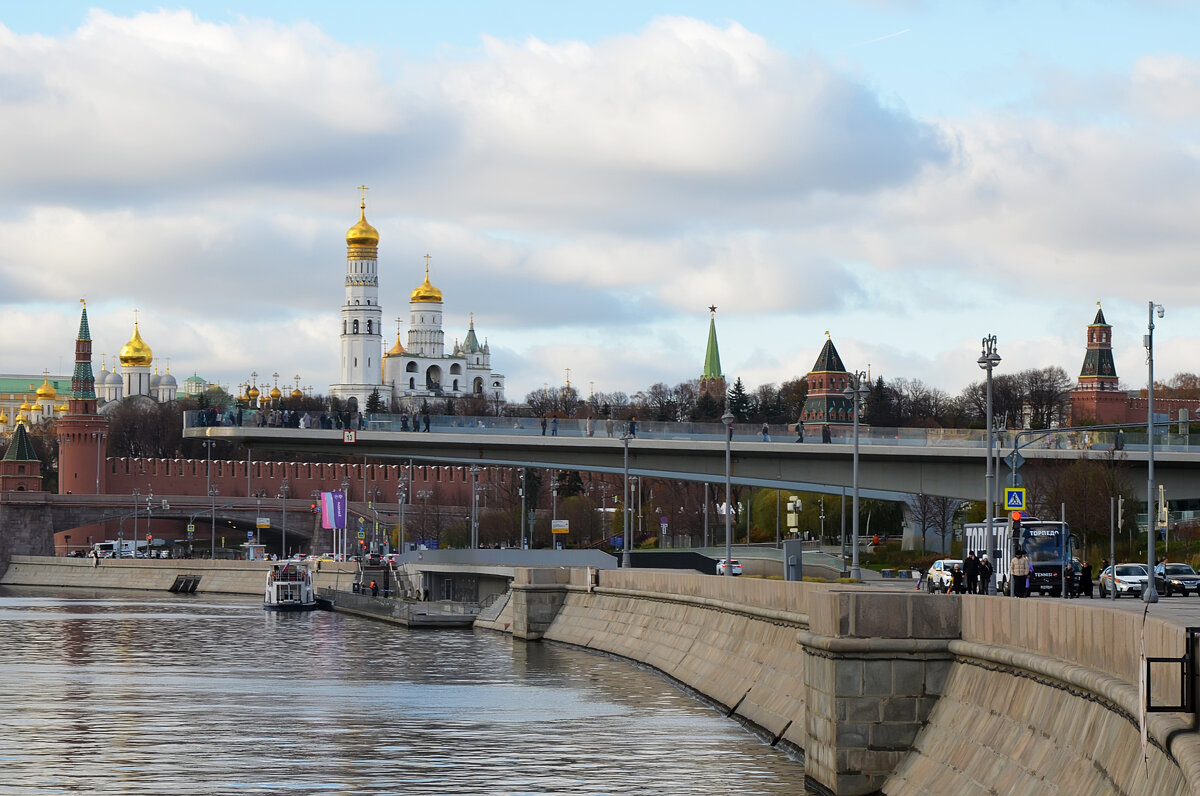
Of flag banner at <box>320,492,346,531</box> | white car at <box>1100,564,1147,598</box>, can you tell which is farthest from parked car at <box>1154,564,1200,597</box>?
flag banner at <box>320,492,346,531</box>

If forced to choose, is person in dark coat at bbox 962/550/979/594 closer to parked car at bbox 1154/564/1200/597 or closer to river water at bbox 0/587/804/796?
river water at bbox 0/587/804/796

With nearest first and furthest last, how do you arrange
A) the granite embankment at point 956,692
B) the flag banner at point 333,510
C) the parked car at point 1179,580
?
the granite embankment at point 956,692 < the parked car at point 1179,580 < the flag banner at point 333,510

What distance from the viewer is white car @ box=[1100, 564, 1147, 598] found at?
45.5 meters

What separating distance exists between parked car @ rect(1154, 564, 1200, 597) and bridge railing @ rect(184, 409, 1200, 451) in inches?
492

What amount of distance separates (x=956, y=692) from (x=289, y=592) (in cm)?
6395

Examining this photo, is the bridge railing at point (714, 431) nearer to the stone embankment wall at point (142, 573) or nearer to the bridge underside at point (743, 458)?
the bridge underside at point (743, 458)

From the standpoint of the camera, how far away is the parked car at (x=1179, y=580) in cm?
4547

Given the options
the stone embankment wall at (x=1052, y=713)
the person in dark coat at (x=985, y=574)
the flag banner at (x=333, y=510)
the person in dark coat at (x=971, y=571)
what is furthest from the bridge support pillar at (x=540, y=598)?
the flag banner at (x=333, y=510)

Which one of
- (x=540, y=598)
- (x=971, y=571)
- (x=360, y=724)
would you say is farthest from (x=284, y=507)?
(x=360, y=724)

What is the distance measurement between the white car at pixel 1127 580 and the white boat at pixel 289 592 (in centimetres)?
4030

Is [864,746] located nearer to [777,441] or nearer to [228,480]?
[777,441]

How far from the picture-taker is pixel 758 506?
355ft

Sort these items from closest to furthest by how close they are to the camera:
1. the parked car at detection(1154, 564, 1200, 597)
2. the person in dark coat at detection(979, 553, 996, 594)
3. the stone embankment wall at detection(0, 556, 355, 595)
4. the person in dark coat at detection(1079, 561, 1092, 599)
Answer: the person in dark coat at detection(979, 553, 996, 594) < the person in dark coat at detection(1079, 561, 1092, 599) < the parked car at detection(1154, 564, 1200, 597) < the stone embankment wall at detection(0, 556, 355, 595)

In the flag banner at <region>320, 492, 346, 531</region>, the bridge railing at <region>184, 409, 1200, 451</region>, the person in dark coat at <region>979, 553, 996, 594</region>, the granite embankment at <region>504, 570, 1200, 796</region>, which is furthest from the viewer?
the flag banner at <region>320, 492, 346, 531</region>
